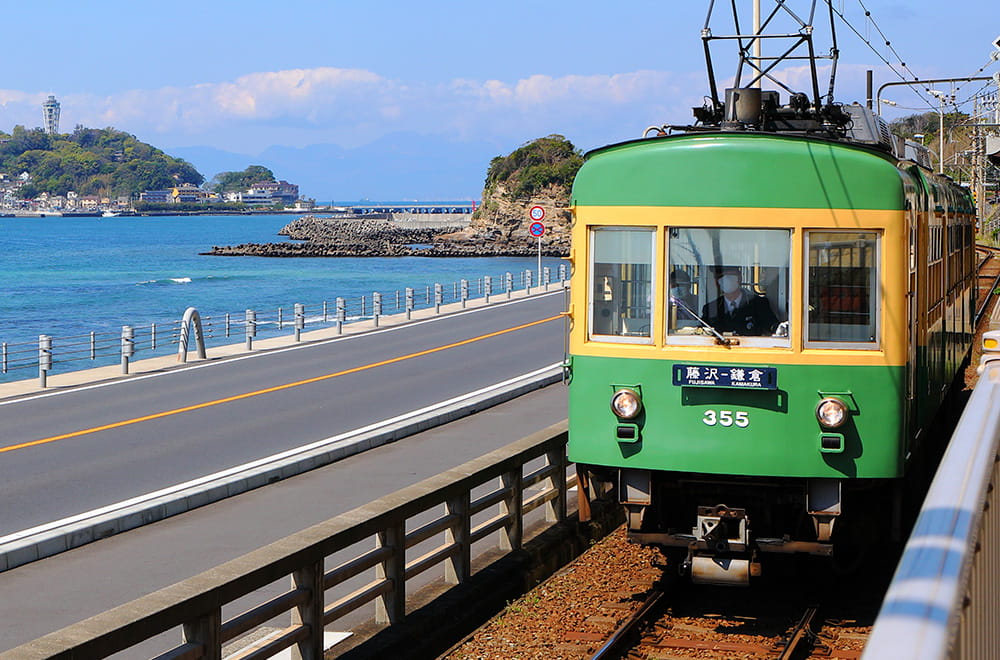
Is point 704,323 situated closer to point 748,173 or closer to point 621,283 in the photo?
point 621,283

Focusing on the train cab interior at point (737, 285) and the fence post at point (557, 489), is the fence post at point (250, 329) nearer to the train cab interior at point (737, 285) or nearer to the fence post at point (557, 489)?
the fence post at point (557, 489)

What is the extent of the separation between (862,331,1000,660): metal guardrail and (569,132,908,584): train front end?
359 cm

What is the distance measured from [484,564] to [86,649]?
4.92 metres

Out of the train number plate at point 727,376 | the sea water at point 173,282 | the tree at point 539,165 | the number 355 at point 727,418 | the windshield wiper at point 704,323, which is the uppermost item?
the tree at point 539,165

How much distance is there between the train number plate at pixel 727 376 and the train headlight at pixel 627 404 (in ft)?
1.05

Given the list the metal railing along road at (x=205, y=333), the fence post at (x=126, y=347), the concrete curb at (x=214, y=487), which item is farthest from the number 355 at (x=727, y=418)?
the fence post at (x=126, y=347)

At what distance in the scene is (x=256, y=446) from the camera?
55.8 ft

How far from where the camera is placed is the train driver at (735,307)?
8.67m

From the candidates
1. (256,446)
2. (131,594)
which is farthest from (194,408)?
(131,594)

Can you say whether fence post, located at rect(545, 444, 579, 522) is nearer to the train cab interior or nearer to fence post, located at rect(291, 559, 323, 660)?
→ the train cab interior

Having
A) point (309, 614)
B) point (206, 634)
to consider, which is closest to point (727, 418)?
point (309, 614)

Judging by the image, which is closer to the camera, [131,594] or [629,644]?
[629,644]

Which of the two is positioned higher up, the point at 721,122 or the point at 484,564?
the point at 721,122

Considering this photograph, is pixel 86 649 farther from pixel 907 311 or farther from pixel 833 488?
pixel 907 311
